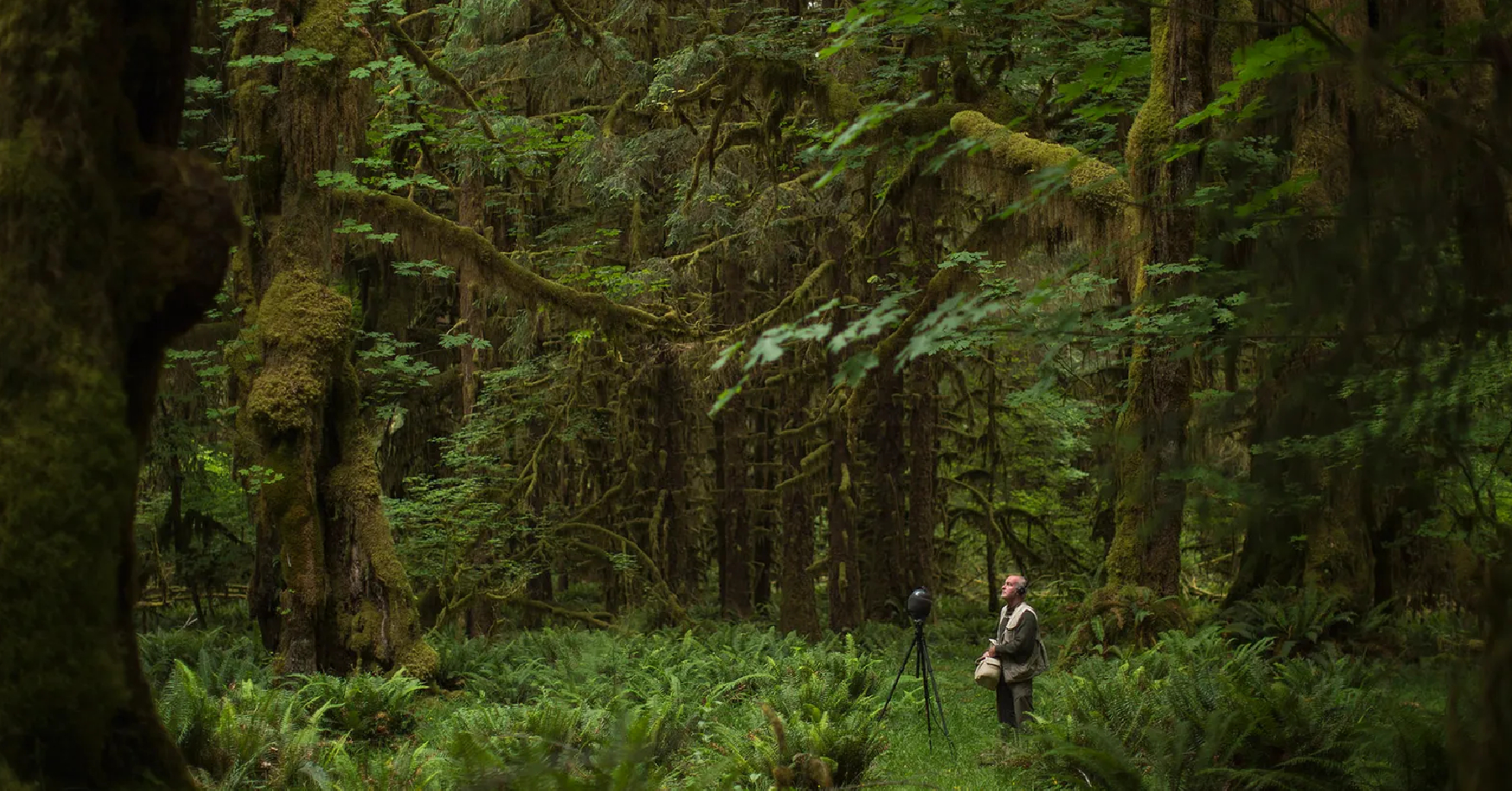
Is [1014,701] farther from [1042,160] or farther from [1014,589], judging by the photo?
[1042,160]

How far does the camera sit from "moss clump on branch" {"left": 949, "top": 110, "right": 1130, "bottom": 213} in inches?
429

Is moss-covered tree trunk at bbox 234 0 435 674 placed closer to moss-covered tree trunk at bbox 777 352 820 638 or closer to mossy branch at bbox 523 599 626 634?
mossy branch at bbox 523 599 626 634

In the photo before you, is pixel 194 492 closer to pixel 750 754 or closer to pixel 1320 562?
pixel 750 754

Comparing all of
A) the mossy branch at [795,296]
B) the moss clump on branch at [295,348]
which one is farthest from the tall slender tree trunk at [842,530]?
the moss clump on branch at [295,348]

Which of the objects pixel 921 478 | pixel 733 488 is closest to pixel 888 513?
pixel 921 478

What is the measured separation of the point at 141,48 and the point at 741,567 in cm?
1917

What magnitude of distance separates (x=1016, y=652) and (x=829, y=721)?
1.93 meters

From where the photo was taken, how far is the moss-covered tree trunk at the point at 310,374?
1059cm

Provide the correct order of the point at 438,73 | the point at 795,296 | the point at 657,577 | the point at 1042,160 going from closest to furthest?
the point at 1042,160 → the point at 438,73 → the point at 795,296 → the point at 657,577

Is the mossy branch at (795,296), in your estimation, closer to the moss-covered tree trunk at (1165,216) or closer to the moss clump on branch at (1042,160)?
the moss clump on branch at (1042,160)

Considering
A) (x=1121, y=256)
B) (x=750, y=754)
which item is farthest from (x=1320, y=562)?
(x=750, y=754)

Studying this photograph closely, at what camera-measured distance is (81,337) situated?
409 cm

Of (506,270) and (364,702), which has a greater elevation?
(506,270)

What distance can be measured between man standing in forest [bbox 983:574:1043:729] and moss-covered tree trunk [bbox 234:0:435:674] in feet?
18.4
